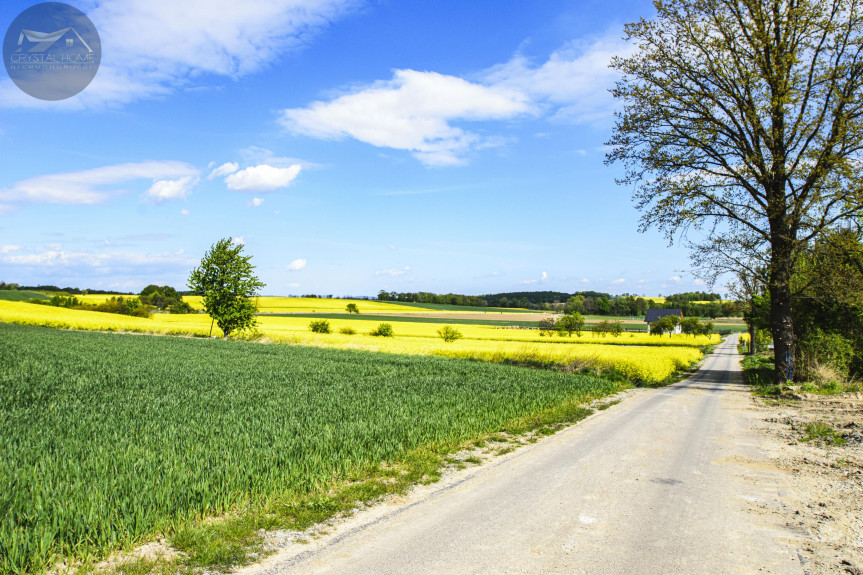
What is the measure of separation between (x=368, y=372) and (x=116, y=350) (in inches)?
583

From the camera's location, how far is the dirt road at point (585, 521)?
15.6 ft

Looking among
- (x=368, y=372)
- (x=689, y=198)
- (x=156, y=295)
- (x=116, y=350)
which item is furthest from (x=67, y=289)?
(x=689, y=198)

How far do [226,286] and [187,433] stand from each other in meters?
41.1

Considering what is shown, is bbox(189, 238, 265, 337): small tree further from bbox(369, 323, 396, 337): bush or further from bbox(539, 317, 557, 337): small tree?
bbox(539, 317, 557, 337): small tree

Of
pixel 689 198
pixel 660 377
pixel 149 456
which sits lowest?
pixel 660 377

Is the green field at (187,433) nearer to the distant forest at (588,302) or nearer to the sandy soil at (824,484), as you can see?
the sandy soil at (824,484)

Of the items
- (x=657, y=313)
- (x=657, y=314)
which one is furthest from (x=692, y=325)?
(x=657, y=313)

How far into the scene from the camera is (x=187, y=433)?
8250mm

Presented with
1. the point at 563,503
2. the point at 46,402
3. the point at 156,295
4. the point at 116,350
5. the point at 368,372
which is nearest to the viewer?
the point at 563,503

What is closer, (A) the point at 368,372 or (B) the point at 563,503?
(B) the point at 563,503

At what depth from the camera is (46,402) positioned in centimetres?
1155

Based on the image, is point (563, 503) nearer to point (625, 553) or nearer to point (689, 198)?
point (625, 553)

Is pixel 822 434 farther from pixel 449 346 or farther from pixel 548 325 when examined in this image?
pixel 548 325

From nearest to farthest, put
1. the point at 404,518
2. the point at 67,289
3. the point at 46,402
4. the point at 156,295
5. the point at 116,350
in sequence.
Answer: the point at 404,518 < the point at 46,402 < the point at 116,350 < the point at 156,295 < the point at 67,289
